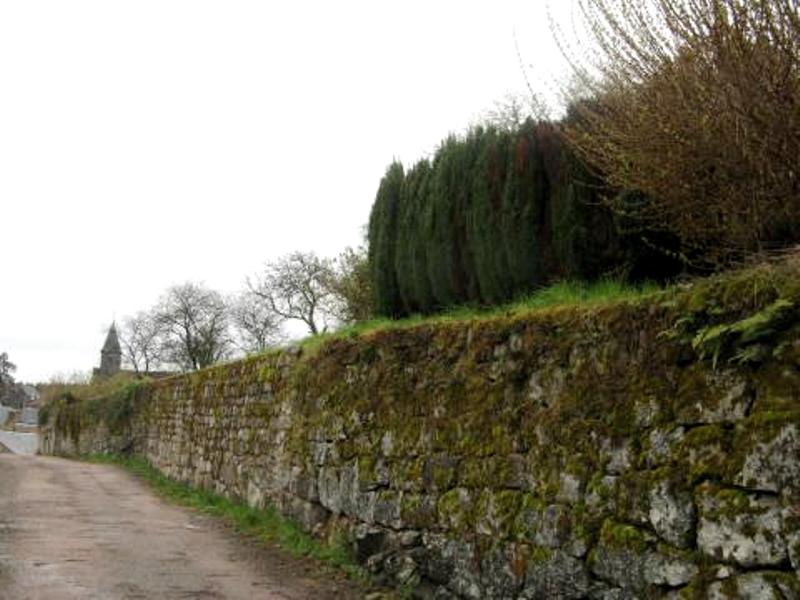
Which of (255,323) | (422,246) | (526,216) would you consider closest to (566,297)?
(526,216)

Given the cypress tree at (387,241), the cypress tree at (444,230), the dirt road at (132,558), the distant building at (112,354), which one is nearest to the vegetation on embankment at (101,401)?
the dirt road at (132,558)

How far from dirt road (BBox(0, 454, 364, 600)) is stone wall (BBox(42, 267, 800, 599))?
74 cm

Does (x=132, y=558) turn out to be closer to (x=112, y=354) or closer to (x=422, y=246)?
(x=422, y=246)

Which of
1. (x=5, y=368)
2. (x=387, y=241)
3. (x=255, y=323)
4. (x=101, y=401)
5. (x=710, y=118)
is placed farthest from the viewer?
(x=5, y=368)

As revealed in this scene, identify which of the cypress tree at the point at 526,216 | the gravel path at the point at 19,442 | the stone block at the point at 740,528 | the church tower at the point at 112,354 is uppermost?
the church tower at the point at 112,354

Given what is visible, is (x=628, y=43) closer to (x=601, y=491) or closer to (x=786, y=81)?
(x=786, y=81)

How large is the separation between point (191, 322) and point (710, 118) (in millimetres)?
56209

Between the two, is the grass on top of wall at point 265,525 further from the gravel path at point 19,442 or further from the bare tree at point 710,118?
the gravel path at point 19,442

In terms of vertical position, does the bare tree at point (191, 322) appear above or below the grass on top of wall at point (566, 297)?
above

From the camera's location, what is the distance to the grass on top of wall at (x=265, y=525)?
7723 millimetres

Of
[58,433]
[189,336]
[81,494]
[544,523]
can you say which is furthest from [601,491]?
[189,336]

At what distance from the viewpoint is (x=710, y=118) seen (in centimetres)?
473

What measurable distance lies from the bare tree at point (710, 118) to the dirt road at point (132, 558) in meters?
4.09

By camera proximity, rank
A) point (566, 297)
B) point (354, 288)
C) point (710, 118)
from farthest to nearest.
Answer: point (354, 288) → point (566, 297) → point (710, 118)
